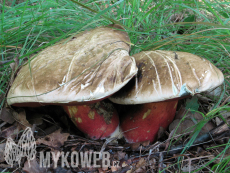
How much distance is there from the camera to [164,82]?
1.18 m

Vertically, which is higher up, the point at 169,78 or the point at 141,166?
the point at 169,78

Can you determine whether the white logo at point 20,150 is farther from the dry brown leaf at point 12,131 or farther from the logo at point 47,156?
the dry brown leaf at point 12,131

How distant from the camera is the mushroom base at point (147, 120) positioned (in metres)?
1.51

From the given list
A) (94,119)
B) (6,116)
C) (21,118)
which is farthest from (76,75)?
(6,116)

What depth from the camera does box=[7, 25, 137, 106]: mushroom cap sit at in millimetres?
1055

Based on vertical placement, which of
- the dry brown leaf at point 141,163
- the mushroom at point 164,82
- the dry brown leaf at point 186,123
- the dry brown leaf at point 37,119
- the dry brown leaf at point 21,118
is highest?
the mushroom at point 164,82

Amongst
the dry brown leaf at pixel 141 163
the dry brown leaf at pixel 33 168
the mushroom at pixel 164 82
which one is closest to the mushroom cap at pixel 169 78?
the mushroom at pixel 164 82

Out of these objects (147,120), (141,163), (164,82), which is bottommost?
(141,163)

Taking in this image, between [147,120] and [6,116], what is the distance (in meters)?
1.13

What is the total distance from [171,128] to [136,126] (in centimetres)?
30

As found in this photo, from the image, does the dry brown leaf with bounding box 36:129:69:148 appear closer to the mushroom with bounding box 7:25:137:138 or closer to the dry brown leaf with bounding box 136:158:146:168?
the mushroom with bounding box 7:25:137:138

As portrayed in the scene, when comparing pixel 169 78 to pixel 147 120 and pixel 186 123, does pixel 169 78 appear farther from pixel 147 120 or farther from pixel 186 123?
pixel 186 123

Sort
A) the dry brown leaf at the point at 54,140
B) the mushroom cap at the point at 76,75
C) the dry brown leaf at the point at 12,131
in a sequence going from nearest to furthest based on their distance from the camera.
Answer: the mushroom cap at the point at 76,75, the dry brown leaf at the point at 54,140, the dry brown leaf at the point at 12,131

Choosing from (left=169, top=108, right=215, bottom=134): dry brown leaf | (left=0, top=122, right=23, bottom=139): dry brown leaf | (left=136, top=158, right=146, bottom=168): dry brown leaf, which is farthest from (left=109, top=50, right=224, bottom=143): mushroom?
(left=0, top=122, right=23, bottom=139): dry brown leaf
